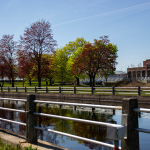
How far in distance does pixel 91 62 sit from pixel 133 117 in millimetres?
37315

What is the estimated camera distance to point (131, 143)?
3006mm

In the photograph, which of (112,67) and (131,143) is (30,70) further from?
(131,143)

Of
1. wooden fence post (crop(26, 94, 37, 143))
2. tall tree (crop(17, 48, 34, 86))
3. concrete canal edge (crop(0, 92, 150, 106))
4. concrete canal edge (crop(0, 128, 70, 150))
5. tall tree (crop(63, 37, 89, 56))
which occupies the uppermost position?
tall tree (crop(63, 37, 89, 56))

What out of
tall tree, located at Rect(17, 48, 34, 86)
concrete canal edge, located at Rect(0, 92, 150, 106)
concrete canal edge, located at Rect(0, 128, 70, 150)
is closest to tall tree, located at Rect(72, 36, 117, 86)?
tall tree, located at Rect(17, 48, 34, 86)

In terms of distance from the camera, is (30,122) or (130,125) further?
(30,122)

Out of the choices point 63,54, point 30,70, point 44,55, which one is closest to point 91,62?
point 44,55

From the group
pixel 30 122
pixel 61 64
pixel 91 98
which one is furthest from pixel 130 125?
pixel 61 64

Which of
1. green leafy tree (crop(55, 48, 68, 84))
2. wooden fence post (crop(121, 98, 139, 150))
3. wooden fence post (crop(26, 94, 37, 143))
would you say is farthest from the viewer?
green leafy tree (crop(55, 48, 68, 84))

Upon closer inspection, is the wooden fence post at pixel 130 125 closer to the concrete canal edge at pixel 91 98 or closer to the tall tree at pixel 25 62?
the concrete canal edge at pixel 91 98

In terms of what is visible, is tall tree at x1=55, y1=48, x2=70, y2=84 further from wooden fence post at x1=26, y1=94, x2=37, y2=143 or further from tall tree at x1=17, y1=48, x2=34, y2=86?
wooden fence post at x1=26, y1=94, x2=37, y2=143

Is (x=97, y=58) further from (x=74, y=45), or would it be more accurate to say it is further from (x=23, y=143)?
(x=23, y=143)

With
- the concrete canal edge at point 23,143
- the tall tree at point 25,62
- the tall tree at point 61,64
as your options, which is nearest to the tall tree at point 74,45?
the tall tree at point 61,64

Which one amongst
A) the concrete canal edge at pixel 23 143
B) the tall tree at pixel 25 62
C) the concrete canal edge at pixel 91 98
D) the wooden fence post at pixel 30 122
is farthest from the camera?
the tall tree at pixel 25 62

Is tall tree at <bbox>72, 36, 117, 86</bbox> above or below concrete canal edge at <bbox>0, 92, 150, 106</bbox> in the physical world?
above
